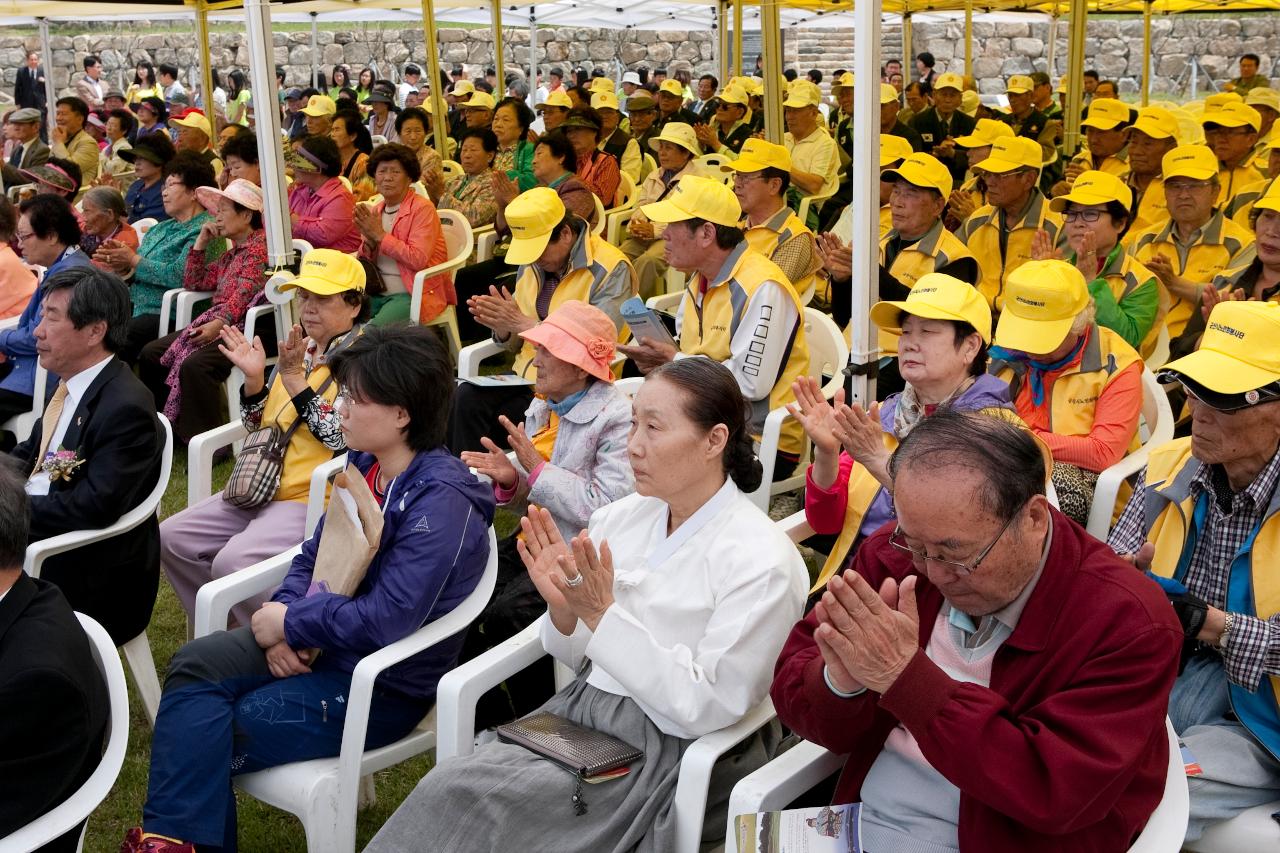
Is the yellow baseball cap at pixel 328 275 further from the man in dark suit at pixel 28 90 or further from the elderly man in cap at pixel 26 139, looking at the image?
the man in dark suit at pixel 28 90

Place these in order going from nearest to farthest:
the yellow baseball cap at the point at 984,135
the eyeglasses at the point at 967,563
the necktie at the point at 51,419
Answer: the eyeglasses at the point at 967,563 → the necktie at the point at 51,419 → the yellow baseball cap at the point at 984,135

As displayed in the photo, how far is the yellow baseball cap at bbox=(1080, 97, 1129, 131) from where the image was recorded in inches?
299

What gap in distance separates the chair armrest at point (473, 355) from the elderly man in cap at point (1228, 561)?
2948 mm

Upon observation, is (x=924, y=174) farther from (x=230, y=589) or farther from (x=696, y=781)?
(x=696, y=781)

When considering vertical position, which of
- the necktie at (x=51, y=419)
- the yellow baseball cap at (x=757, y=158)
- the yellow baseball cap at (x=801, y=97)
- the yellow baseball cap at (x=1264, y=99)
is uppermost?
the yellow baseball cap at (x=801, y=97)

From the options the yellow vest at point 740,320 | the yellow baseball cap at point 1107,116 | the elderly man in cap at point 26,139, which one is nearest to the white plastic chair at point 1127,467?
the yellow vest at point 740,320

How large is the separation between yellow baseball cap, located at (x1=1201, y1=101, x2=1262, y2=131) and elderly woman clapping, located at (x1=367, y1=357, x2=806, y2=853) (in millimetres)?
5161

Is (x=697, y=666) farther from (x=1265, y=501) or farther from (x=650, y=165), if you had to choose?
(x=650, y=165)

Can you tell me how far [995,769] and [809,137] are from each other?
22.7 ft

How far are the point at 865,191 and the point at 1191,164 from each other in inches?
92.3

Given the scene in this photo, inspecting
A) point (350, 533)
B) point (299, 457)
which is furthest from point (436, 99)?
point (350, 533)

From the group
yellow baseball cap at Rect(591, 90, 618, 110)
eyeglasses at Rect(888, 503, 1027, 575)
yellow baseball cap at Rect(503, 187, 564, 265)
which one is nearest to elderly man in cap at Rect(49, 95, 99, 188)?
yellow baseball cap at Rect(591, 90, 618, 110)

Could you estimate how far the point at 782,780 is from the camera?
6.84ft

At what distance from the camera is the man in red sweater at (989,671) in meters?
1.71
